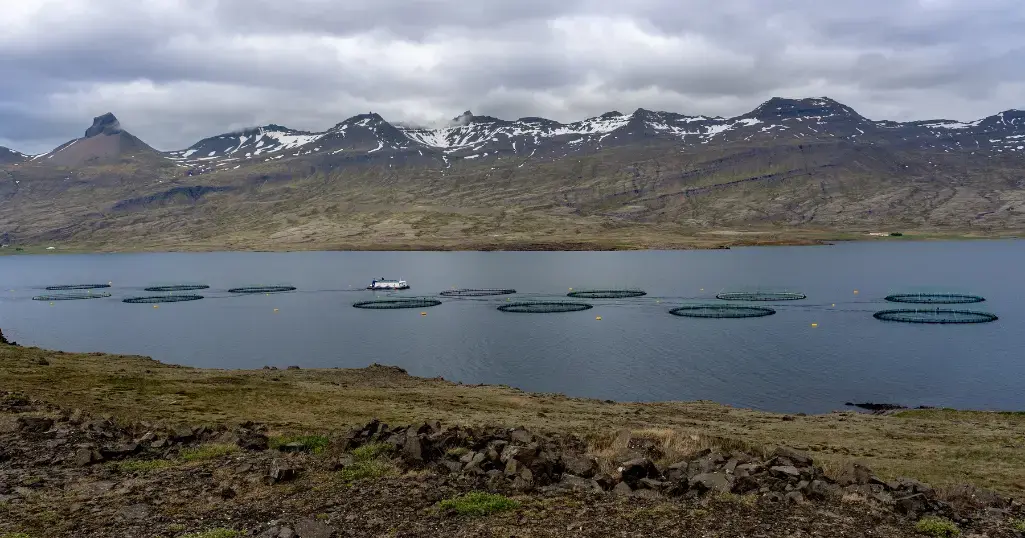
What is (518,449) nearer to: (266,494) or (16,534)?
(266,494)

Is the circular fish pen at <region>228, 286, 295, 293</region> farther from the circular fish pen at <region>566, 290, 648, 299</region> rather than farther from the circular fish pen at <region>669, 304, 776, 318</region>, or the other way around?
the circular fish pen at <region>669, 304, 776, 318</region>

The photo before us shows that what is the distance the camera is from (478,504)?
1852 centimetres

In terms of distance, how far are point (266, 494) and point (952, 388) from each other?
61.8 meters

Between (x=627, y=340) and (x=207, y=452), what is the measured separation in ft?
220

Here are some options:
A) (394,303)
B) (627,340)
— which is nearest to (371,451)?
(627,340)

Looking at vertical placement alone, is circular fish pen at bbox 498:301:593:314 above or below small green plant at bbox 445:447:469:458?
below

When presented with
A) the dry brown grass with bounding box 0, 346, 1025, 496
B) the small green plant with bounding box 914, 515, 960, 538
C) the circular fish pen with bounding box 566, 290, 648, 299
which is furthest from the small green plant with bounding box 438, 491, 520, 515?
the circular fish pen with bounding box 566, 290, 648, 299

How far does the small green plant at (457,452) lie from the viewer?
75.3ft

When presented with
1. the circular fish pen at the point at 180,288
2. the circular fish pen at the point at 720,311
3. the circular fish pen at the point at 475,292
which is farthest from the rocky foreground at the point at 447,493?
the circular fish pen at the point at 180,288

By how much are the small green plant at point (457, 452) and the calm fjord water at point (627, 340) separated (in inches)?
1467

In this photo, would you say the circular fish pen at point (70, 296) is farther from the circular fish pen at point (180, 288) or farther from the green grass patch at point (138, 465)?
the green grass patch at point (138, 465)

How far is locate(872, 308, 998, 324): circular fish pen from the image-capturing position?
95444 mm

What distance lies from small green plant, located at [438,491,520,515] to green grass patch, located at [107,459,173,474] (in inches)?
405

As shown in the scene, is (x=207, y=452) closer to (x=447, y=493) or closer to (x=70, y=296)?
(x=447, y=493)
